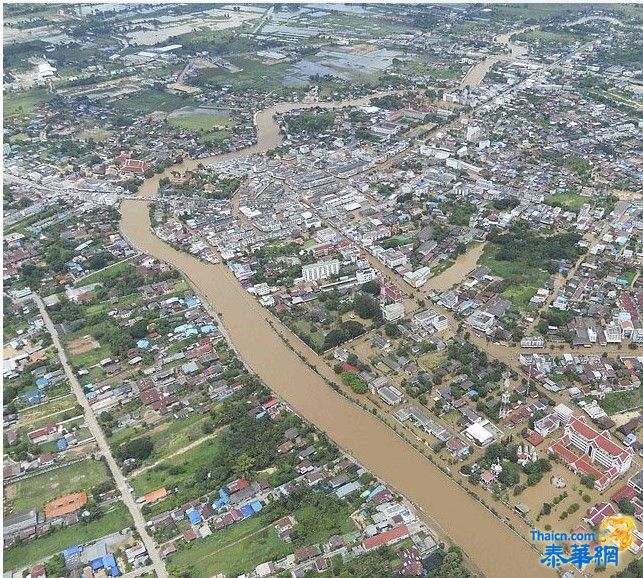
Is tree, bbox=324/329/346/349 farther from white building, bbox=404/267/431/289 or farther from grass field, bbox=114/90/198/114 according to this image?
grass field, bbox=114/90/198/114

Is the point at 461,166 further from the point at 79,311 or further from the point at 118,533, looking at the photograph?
the point at 118,533

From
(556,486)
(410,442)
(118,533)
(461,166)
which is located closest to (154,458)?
(118,533)

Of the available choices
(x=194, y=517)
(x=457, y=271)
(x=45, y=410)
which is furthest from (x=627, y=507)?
(x=45, y=410)

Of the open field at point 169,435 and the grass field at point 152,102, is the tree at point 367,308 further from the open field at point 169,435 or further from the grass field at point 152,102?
the grass field at point 152,102

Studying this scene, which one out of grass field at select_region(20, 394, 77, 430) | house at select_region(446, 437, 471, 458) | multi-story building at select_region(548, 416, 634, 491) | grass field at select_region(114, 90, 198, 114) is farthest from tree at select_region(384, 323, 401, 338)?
grass field at select_region(114, 90, 198, 114)

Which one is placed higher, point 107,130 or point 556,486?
point 107,130

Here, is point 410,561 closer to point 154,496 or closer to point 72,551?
point 154,496

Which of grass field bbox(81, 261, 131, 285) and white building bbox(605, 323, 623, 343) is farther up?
grass field bbox(81, 261, 131, 285)
